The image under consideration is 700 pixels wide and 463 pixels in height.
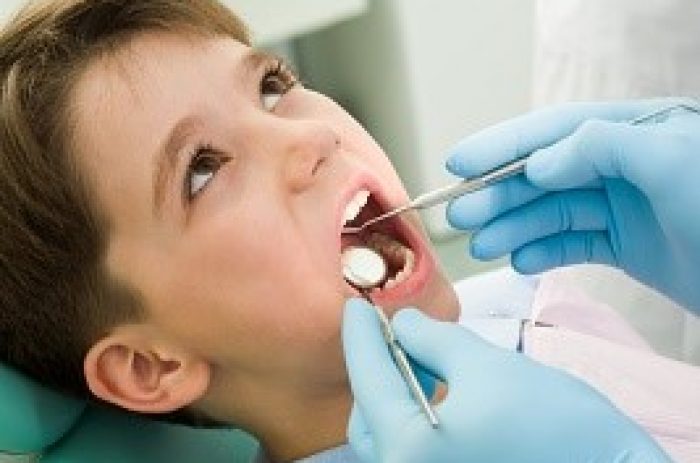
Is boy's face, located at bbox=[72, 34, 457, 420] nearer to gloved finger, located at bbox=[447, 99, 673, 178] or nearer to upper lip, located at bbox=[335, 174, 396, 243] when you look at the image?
upper lip, located at bbox=[335, 174, 396, 243]

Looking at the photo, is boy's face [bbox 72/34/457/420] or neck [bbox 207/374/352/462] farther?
neck [bbox 207/374/352/462]

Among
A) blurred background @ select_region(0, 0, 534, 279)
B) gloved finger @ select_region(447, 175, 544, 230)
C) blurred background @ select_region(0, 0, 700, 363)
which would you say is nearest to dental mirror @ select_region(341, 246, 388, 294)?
gloved finger @ select_region(447, 175, 544, 230)

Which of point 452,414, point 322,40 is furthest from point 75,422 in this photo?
point 322,40

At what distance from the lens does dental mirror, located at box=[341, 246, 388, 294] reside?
4.21 feet

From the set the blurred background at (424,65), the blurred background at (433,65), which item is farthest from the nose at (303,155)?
the blurred background at (433,65)

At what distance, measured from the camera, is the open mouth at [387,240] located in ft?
4.31

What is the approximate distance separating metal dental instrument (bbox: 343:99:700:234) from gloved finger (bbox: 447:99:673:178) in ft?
0.04

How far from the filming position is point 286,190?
1.27m

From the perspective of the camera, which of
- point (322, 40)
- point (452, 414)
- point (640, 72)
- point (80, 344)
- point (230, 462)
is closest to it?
point (452, 414)

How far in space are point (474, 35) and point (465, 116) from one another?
0.21 m

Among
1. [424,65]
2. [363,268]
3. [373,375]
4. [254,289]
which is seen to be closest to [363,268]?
[363,268]

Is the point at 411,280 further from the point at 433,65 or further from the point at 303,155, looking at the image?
the point at 433,65

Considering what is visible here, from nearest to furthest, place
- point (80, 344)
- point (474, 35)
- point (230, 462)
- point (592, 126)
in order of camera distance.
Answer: point (592, 126)
point (80, 344)
point (230, 462)
point (474, 35)

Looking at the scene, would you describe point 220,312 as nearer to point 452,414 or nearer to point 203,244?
point 203,244
